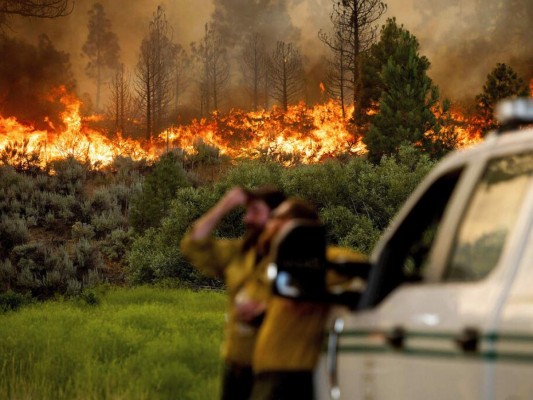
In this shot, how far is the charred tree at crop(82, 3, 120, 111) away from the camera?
88.3 m

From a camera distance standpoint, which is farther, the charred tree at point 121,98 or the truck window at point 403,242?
the charred tree at point 121,98

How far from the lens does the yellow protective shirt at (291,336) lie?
393 centimetres

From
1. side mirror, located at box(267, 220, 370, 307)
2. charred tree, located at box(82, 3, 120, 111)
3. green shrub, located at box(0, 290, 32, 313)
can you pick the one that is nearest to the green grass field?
green shrub, located at box(0, 290, 32, 313)

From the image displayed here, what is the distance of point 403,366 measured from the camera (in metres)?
3.07

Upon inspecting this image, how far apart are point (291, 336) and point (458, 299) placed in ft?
4.14

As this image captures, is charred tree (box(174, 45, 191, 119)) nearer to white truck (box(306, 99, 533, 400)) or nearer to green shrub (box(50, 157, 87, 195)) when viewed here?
green shrub (box(50, 157, 87, 195))

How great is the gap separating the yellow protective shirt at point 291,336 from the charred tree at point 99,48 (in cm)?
8536

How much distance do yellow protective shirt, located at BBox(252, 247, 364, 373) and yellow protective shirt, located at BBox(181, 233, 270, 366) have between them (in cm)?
41

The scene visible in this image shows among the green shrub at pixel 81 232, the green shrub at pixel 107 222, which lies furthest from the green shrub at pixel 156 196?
the green shrub at pixel 107 222

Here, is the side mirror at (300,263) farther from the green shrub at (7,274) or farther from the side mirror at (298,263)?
the green shrub at (7,274)

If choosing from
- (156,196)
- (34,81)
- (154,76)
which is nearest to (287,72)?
(154,76)

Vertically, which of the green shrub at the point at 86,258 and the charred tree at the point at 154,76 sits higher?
the charred tree at the point at 154,76

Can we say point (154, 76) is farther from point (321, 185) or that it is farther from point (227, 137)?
point (321, 185)

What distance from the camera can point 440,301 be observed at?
9.54 ft
